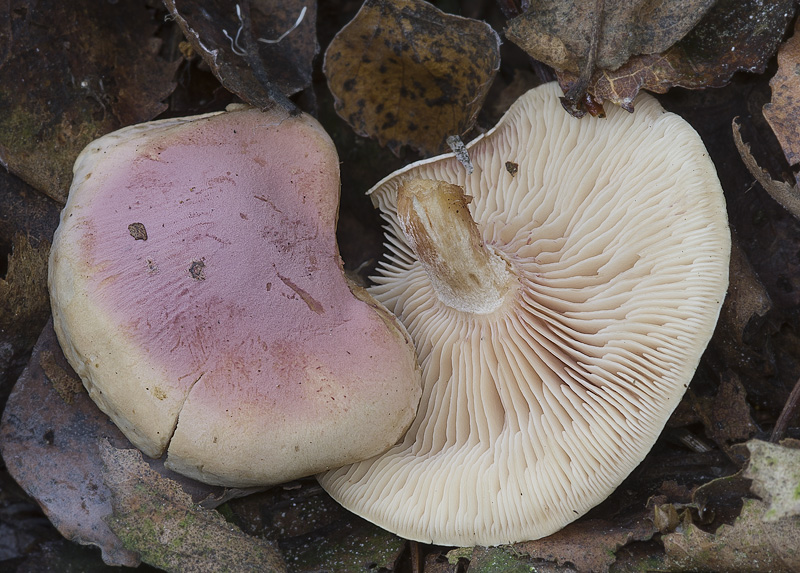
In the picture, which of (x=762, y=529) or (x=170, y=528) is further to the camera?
(x=170, y=528)

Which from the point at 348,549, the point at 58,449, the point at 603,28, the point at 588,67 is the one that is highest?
the point at 603,28

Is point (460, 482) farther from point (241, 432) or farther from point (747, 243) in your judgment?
point (747, 243)

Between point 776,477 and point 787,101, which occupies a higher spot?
point 787,101

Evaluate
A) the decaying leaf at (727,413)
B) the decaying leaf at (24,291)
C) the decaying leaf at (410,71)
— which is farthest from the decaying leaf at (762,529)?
the decaying leaf at (24,291)

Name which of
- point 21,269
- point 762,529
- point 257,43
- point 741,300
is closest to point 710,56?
point 741,300

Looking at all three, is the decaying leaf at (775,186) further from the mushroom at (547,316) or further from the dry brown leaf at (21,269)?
the dry brown leaf at (21,269)

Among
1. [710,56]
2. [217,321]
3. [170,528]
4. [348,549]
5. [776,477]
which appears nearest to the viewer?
[776,477]

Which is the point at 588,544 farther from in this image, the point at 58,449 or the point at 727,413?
the point at 58,449
